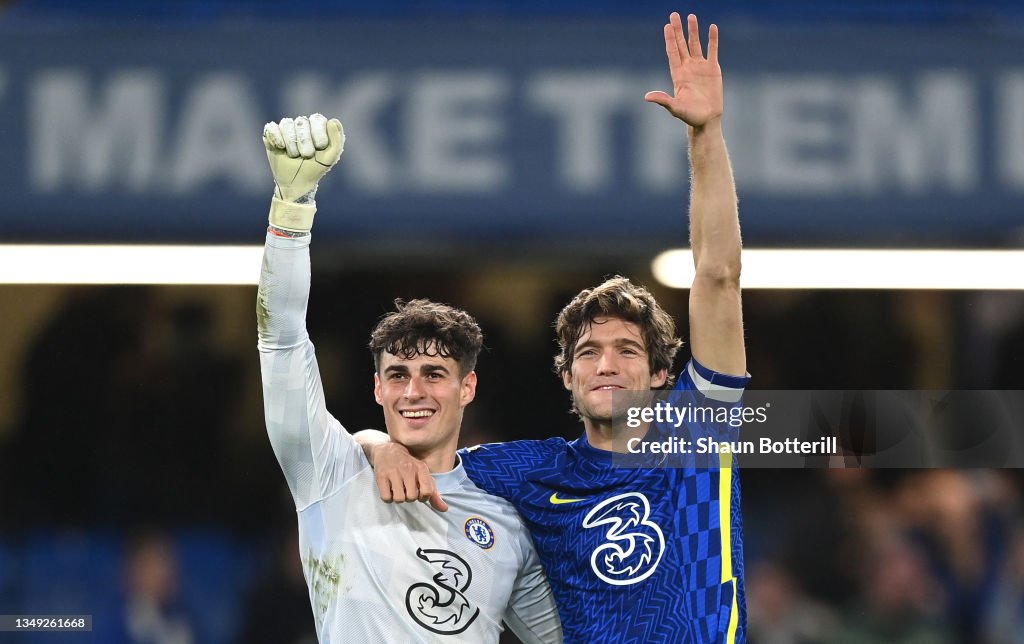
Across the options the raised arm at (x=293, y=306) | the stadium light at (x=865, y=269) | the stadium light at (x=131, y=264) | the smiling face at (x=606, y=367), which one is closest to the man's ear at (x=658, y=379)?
the smiling face at (x=606, y=367)

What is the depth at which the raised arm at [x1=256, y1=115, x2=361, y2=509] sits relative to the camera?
6.55 feet

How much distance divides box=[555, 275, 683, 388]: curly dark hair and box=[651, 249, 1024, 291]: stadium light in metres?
0.41

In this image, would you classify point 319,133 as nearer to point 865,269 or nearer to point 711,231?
point 711,231

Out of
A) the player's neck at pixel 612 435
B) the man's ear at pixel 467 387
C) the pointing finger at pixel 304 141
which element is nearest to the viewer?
the pointing finger at pixel 304 141

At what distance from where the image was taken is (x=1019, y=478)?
268 centimetres

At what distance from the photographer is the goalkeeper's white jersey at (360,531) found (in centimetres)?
204

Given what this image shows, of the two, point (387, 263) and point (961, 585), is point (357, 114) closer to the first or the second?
point (387, 263)

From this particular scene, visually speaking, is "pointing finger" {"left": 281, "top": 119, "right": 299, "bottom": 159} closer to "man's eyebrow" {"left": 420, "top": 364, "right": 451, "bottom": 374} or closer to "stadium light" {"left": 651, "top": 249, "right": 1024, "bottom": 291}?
"man's eyebrow" {"left": 420, "top": 364, "right": 451, "bottom": 374}

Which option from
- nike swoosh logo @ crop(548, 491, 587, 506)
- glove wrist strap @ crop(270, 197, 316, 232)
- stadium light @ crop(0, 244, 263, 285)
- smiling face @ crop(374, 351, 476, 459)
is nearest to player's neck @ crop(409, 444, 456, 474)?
smiling face @ crop(374, 351, 476, 459)

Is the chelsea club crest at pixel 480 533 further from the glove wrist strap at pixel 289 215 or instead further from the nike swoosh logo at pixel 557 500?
the glove wrist strap at pixel 289 215

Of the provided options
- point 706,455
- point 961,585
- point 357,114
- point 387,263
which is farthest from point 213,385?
point 961,585

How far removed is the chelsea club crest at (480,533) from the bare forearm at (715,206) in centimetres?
63

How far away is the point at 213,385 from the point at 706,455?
4.02ft

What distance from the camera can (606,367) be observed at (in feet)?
7.11
